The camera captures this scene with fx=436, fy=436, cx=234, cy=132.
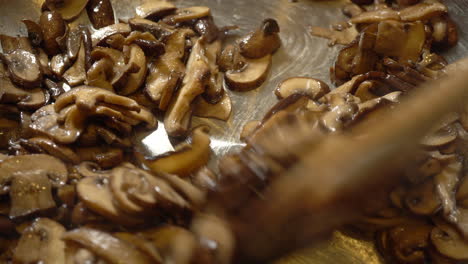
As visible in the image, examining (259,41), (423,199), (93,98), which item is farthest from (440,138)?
(93,98)

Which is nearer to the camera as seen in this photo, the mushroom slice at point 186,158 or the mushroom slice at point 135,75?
the mushroom slice at point 186,158

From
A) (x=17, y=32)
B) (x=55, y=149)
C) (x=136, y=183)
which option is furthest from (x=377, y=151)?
(x=17, y=32)

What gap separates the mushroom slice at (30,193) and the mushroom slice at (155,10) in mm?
1653

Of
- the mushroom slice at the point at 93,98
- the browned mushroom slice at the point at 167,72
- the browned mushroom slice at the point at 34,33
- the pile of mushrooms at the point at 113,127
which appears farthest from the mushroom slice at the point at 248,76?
the browned mushroom slice at the point at 34,33

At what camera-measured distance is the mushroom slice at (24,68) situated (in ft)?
9.98

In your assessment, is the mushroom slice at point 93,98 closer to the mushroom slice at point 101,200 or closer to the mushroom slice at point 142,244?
the mushroom slice at point 101,200

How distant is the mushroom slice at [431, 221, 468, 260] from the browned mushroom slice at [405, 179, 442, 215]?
118 mm

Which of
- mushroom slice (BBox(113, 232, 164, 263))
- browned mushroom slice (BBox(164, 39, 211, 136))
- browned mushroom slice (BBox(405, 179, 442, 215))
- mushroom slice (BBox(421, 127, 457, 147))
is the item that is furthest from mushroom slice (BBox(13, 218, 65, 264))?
mushroom slice (BBox(421, 127, 457, 147))

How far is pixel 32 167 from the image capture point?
257 cm

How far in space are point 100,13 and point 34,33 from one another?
548 mm

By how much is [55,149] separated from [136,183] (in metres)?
0.79

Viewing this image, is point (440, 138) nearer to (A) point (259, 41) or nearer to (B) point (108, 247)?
(A) point (259, 41)

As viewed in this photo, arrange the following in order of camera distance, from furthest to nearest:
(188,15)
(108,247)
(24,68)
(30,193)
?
(188,15), (24,68), (30,193), (108,247)

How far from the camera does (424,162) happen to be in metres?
2.62
